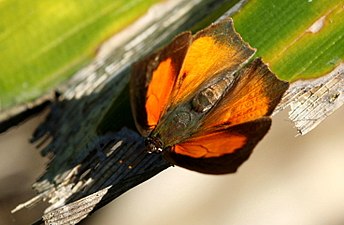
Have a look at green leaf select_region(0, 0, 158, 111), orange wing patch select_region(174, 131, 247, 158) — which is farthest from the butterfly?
green leaf select_region(0, 0, 158, 111)

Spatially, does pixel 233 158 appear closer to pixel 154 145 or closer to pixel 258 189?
pixel 154 145

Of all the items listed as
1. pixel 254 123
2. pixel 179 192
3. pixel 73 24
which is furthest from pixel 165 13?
pixel 179 192

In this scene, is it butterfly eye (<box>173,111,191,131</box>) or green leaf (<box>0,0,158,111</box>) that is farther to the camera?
butterfly eye (<box>173,111,191,131</box>)

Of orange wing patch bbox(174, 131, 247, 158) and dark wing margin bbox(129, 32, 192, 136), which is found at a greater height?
dark wing margin bbox(129, 32, 192, 136)

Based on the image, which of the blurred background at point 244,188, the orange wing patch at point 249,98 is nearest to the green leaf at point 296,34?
the orange wing patch at point 249,98

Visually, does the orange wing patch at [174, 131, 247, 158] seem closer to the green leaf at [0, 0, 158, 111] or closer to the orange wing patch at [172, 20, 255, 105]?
the orange wing patch at [172, 20, 255, 105]

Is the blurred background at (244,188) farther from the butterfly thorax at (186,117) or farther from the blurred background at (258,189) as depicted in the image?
the butterfly thorax at (186,117)

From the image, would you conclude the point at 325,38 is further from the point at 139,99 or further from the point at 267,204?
the point at 267,204
